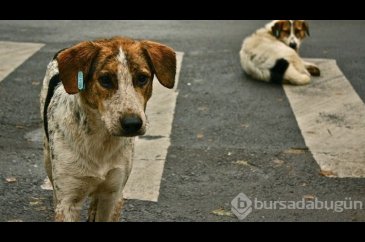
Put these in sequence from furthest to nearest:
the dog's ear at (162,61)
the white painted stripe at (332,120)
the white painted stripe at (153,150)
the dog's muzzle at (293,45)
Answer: the dog's muzzle at (293,45) → the white painted stripe at (332,120) → the white painted stripe at (153,150) → the dog's ear at (162,61)

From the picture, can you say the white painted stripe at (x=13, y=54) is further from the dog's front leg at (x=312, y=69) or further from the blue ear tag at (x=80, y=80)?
the blue ear tag at (x=80, y=80)

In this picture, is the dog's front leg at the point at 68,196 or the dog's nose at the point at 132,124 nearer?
the dog's nose at the point at 132,124

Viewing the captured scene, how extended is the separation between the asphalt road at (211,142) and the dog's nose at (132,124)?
1.80 metres

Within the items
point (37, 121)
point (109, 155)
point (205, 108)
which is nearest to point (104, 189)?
point (109, 155)

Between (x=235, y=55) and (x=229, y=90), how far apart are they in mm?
2042

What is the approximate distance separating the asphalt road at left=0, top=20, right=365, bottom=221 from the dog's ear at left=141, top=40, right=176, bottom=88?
159 cm

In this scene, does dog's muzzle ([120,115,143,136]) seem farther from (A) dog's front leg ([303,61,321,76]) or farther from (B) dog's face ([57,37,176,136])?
(A) dog's front leg ([303,61,321,76])

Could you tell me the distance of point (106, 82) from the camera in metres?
4.55

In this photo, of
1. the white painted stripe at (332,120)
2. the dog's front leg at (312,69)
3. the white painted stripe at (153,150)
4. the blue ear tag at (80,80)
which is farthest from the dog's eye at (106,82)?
the dog's front leg at (312,69)

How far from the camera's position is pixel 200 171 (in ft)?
23.5

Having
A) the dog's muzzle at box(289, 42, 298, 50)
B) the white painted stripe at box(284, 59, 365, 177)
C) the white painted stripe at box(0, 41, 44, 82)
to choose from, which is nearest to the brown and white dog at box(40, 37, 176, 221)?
the white painted stripe at box(284, 59, 365, 177)

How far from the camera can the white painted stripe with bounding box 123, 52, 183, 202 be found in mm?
6639

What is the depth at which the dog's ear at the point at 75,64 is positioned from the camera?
182 inches
